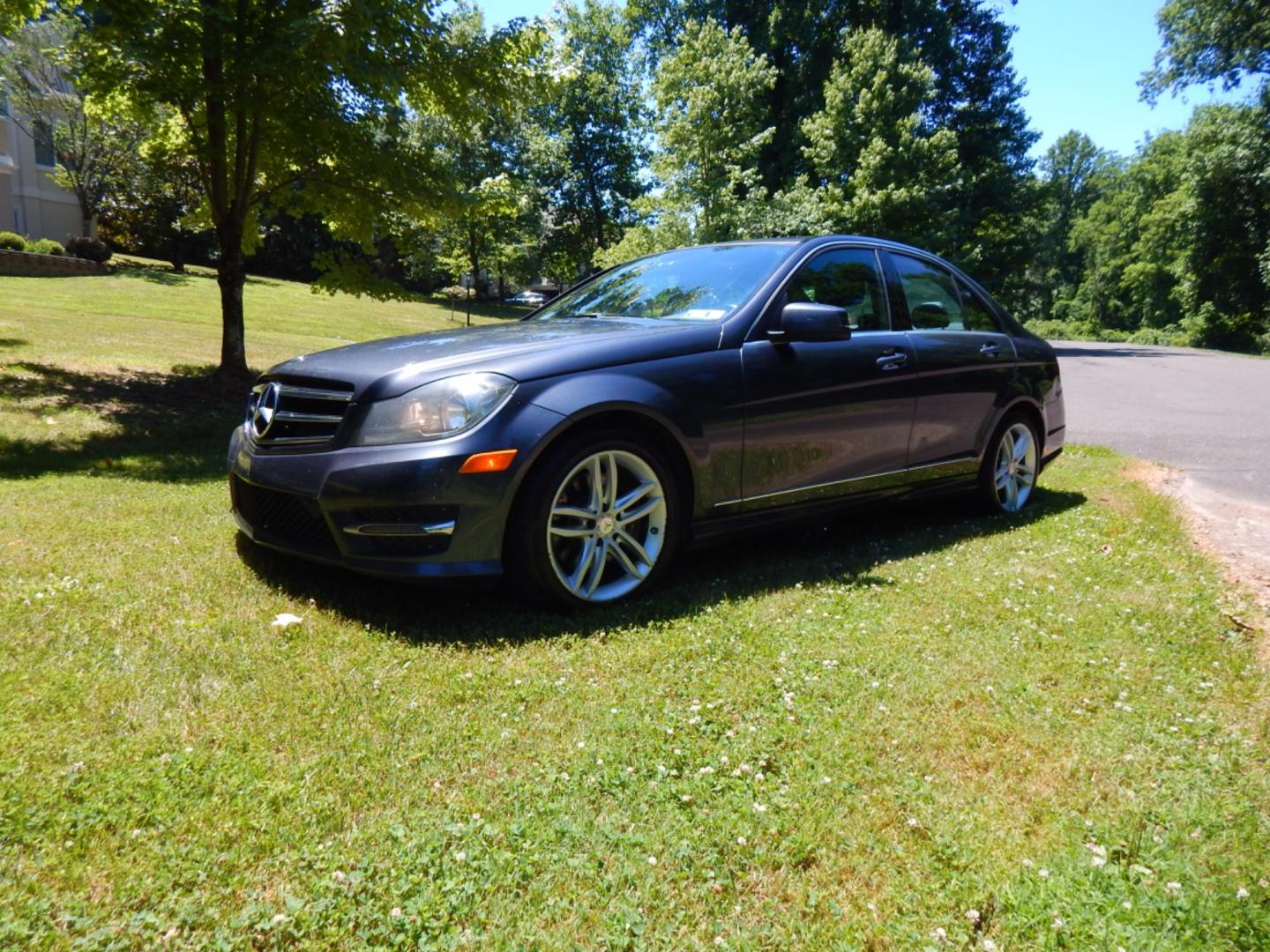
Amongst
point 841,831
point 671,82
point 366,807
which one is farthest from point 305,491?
point 671,82

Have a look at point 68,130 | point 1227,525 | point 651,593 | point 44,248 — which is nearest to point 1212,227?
point 1227,525

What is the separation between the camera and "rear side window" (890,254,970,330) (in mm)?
5324

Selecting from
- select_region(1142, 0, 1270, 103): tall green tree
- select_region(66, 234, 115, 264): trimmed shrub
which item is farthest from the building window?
select_region(1142, 0, 1270, 103): tall green tree

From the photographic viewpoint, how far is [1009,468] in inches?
235

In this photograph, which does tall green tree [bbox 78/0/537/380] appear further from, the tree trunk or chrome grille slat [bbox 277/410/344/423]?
chrome grille slat [bbox 277/410/344/423]

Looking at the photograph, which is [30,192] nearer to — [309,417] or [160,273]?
[160,273]

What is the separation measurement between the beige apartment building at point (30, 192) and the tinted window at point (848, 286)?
125 feet

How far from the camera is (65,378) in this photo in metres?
9.84

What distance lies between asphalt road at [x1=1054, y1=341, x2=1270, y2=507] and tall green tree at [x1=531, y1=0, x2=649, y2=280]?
2833cm

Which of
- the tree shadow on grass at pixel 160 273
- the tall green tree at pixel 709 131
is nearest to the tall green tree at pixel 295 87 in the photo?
the tall green tree at pixel 709 131

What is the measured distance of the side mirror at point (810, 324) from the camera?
4270 mm

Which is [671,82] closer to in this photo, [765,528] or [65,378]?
[65,378]

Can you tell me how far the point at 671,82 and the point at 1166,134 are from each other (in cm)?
5272

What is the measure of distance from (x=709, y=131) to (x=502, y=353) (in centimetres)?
1904
